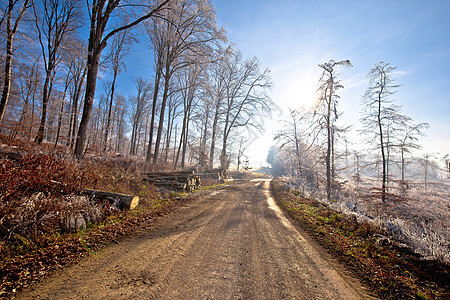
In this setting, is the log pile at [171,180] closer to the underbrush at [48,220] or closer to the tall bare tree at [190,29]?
the underbrush at [48,220]

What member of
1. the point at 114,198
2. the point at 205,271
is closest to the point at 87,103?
the point at 114,198

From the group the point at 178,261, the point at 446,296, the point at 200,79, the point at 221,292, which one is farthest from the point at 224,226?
the point at 200,79

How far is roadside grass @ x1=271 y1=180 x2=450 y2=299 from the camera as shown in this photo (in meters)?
2.67

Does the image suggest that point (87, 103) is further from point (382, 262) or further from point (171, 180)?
point (382, 262)

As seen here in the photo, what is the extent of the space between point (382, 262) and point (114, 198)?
685 cm

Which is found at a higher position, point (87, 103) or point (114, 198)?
point (87, 103)

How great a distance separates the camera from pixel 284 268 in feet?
9.60

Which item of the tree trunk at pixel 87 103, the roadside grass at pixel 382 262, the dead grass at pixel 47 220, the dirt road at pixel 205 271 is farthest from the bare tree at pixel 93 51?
the roadside grass at pixel 382 262

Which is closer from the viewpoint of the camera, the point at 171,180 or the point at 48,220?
the point at 48,220

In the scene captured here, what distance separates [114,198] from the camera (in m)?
5.17

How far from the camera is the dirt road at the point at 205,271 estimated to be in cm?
218

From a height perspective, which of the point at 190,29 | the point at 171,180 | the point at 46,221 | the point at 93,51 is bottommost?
the point at 46,221

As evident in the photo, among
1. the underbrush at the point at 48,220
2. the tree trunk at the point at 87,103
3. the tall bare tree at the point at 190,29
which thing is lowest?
the underbrush at the point at 48,220

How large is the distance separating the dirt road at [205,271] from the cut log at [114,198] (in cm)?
170
